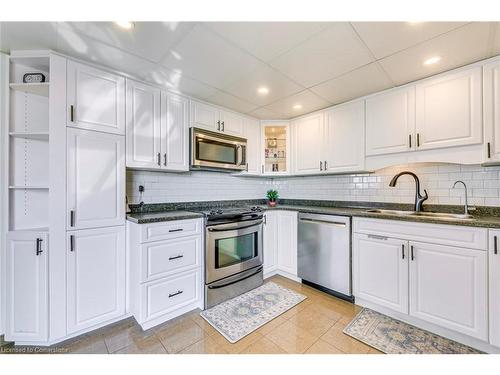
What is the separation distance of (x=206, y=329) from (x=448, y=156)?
2.75 meters

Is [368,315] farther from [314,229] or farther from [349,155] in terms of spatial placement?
[349,155]

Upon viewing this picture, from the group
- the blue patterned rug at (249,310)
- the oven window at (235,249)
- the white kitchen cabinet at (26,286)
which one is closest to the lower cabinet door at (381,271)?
the blue patterned rug at (249,310)

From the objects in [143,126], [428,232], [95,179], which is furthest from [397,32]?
[95,179]

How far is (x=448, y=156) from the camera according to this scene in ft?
6.48

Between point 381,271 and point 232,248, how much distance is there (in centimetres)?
154

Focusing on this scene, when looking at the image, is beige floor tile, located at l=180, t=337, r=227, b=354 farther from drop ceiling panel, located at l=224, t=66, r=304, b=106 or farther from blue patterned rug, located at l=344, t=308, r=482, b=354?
drop ceiling panel, located at l=224, t=66, r=304, b=106

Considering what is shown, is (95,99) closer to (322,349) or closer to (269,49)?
(269,49)

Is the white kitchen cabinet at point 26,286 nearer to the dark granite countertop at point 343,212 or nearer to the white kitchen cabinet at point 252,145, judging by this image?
the dark granite countertop at point 343,212

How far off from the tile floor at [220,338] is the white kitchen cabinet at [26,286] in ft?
0.85

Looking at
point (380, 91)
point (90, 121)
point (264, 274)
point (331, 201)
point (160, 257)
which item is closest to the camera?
point (90, 121)

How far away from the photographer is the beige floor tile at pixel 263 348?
1.58m

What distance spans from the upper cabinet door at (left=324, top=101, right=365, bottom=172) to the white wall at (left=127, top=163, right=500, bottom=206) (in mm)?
344

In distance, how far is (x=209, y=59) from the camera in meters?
1.78
